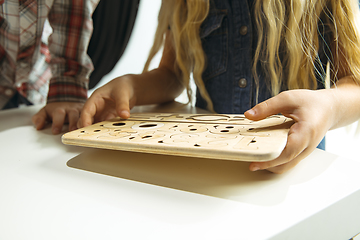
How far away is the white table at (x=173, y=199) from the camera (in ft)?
Answer: 0.92

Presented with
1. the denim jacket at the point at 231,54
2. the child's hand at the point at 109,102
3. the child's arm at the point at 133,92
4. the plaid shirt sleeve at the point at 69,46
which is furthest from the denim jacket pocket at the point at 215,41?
the plaid shirt sleeve at the point at 69,46

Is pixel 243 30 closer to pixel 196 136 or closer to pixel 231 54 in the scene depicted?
pixel 231 54

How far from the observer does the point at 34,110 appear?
0.83m

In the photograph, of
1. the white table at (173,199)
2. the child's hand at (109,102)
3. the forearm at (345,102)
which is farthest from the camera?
the child's hand at (109,102)

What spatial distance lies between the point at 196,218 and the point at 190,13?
572 mm

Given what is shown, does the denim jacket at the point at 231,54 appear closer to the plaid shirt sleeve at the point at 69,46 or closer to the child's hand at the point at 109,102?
the child's hand at the point at 109,102

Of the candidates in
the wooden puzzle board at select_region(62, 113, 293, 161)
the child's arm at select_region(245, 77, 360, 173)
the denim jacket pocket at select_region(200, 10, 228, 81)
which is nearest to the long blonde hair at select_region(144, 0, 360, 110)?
the denim jacket pocket at select_region(200, 10, 228, 81)

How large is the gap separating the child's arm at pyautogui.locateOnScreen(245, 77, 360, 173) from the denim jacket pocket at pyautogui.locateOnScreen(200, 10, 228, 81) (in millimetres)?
349

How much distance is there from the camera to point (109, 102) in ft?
2.15

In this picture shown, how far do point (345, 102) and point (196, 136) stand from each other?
28 centimetres

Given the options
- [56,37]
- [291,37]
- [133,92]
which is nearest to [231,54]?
[291,37]

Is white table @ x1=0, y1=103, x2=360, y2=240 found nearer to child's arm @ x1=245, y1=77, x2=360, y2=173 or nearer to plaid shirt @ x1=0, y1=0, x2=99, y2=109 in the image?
child's arm @ x1=245, y1=77, x2=360, y2=173

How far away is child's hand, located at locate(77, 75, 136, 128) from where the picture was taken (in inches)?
21.8

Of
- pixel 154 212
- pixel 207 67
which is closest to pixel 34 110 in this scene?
pixel 207 67
